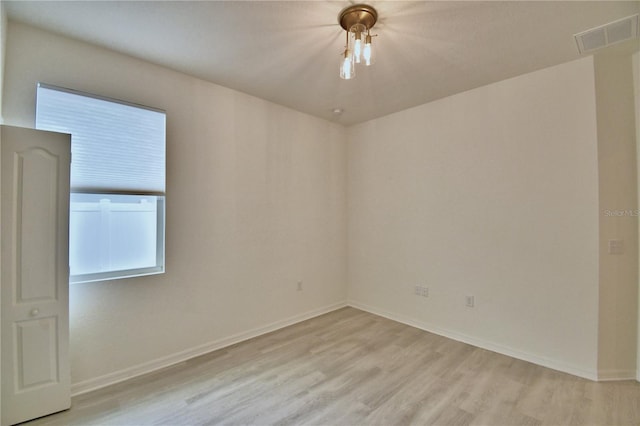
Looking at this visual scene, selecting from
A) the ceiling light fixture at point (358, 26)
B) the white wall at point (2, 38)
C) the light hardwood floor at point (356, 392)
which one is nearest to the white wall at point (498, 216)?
the light hardwood floor at point (356, 392)

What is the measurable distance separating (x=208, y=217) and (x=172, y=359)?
1.37 m

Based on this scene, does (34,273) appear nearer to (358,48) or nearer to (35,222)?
(35,222)

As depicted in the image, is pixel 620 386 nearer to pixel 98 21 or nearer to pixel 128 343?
pixel 128 343

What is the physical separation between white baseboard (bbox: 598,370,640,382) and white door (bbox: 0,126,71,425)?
418 centimetres

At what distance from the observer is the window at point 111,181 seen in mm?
2166

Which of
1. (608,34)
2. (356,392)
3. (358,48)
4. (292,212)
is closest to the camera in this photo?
(358,48)

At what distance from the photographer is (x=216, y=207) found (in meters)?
2.95

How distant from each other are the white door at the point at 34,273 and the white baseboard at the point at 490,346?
329cm

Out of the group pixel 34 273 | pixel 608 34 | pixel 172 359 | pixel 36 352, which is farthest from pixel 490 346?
pixel 34 273

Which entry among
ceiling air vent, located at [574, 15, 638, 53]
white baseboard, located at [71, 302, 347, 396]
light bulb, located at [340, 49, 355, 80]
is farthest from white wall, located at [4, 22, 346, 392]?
ceiling air vent, located at [574, 15, 638, 53]

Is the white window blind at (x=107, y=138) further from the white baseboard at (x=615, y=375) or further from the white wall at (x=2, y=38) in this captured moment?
the white baseboard at (x=615, y=375)

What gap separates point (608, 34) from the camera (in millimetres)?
2076

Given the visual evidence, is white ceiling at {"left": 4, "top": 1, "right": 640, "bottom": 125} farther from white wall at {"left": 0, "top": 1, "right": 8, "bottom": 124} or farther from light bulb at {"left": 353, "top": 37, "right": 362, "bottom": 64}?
light bulb at {"left": 353, "top": 37, "right": 362, "bottom": 64}

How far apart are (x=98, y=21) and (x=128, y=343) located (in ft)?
8.20
